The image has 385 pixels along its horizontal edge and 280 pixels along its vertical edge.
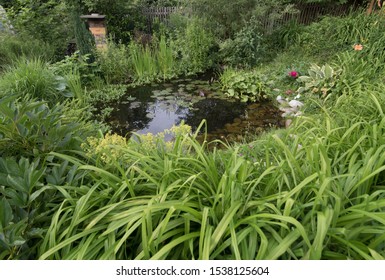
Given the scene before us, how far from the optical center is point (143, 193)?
1.76 m

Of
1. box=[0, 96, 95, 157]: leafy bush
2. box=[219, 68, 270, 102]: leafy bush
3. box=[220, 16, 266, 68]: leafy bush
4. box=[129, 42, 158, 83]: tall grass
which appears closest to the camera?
box=[0, 96, 95, 157]: leafy bush

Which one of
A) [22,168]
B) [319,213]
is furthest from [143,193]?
[319,213]

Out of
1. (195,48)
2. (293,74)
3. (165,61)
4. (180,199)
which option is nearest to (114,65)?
(165,61)

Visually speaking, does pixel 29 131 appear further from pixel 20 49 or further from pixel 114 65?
pixel 20 49

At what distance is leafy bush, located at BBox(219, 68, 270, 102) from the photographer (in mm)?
5348

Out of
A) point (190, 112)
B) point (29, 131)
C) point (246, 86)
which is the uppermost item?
point (29, 131)

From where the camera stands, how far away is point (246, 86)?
17.8ft

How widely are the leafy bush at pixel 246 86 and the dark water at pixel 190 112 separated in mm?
193

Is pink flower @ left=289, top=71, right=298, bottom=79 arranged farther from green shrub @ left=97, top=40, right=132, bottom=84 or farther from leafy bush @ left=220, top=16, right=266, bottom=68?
green shrub @ left=97, top=40, right=132, bottom=84

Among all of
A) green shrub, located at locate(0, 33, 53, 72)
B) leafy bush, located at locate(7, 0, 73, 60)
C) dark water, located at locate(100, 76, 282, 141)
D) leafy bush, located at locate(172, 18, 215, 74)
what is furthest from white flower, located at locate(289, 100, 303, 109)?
leafy bush, located at locate(7, 0, 73, 60)

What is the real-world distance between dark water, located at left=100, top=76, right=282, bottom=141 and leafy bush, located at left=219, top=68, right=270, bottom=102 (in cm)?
19

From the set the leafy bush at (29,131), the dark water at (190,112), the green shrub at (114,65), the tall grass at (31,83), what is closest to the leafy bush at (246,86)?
the dark water at (190,112)

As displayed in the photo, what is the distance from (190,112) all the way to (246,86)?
1.29m
